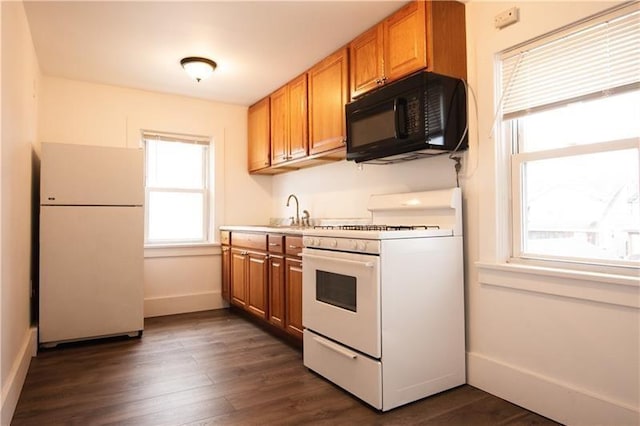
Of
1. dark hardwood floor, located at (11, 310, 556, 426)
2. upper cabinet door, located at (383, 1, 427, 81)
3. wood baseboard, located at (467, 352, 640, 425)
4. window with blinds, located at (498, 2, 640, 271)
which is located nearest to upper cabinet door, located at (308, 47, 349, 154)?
upper cabinet door, located at (383, 1, 427, 81)

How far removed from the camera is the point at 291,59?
3.31 metres

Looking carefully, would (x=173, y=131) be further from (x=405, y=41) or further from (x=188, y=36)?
(x=405, y=41)

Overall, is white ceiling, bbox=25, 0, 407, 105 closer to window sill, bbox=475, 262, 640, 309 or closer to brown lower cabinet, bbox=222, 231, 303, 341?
brown lower cabinet, bbox=222, 231, 303, 341

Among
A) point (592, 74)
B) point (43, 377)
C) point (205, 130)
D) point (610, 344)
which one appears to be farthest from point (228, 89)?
point (610, 344)

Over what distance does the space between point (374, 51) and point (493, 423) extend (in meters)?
2.30

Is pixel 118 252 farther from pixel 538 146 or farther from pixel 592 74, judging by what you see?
pixel 592 74

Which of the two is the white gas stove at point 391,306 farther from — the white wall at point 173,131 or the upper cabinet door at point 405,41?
the white wall at point 173,131

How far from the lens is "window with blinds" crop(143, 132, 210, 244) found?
4.24 meters

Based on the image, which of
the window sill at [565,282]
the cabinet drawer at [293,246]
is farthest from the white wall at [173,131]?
the window sill at [565,282]

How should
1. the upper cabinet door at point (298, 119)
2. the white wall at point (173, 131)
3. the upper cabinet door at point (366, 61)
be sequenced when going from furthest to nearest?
the white wall at point (173, 131), the upper cabinet door at point (298, 119), the upper cabinet door at point (366, 61)

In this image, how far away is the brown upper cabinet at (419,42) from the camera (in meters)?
2.29

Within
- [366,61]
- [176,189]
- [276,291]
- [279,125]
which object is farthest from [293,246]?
[176,189]

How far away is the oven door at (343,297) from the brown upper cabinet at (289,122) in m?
1.36

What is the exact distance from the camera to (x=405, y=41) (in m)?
2.44
